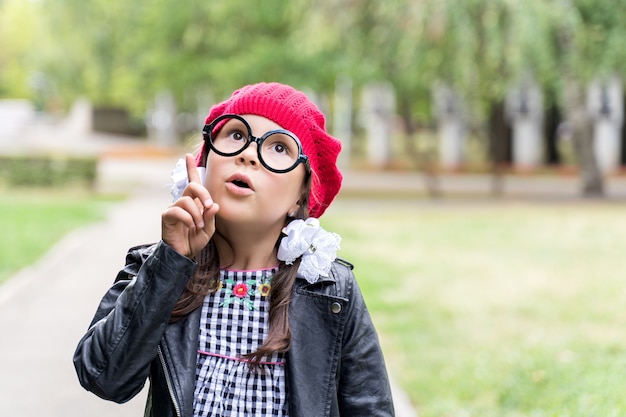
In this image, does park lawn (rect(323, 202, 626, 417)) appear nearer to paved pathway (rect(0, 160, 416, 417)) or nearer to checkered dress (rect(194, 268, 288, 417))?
paved pathway (rect(0, 160, 416, 417))

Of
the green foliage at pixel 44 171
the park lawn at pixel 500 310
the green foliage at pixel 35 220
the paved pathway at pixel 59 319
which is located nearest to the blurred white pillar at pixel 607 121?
the park lawn at pixel 500 310

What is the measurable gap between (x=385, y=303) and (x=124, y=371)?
6.33 meters

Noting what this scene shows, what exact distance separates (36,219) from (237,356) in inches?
504

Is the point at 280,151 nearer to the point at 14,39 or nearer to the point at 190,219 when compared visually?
the point at 190,219

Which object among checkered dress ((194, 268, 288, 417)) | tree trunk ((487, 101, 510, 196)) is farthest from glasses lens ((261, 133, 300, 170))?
tree trunk ((487, 101, 510, 196))

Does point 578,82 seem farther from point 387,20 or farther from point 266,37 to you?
point 266,37

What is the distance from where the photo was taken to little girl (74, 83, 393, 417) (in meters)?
1.98

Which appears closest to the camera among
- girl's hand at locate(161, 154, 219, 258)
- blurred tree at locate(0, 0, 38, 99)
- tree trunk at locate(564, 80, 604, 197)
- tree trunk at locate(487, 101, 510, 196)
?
girl's hand at locate(161, 154, 219, 258)

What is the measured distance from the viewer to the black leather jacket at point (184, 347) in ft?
6.42

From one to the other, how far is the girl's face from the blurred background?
0.62m

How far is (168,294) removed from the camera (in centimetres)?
194

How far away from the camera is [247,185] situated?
82.0 inches

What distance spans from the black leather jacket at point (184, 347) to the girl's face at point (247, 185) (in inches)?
7.0

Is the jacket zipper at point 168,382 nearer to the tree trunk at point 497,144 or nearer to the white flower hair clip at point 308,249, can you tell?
the white flower hair clip at point 308,249
